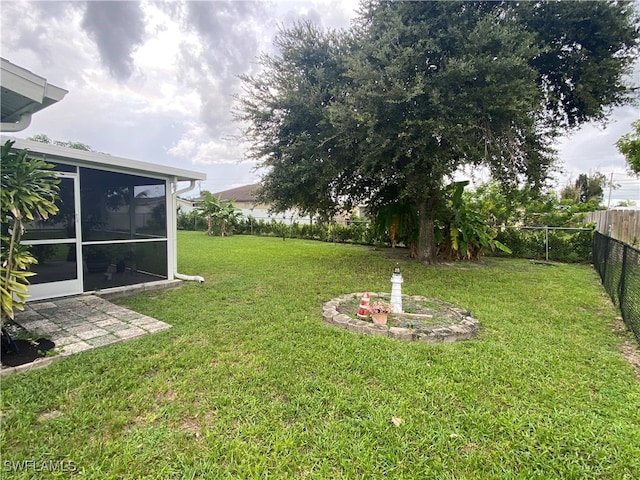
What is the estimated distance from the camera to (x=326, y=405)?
2539 millimetres

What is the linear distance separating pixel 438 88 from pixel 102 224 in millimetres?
6843

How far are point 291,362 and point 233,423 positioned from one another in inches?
37.7

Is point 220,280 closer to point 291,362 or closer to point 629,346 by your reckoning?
point 291,362

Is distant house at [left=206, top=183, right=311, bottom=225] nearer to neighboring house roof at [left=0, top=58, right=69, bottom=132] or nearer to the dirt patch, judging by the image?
neighboring house roof at [left=0, top=58, right=69, bottom=132]

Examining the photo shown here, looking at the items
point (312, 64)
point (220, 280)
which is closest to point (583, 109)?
point (312, 64)

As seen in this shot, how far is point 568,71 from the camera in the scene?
776cm

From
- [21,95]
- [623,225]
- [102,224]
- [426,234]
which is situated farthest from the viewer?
[426,234]

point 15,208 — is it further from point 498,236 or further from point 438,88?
point 498,236

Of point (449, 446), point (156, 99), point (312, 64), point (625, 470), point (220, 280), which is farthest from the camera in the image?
point (156, 99)

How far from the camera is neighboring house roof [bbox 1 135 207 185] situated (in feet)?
14.6

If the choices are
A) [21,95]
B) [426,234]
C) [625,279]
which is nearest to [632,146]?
[426,234]

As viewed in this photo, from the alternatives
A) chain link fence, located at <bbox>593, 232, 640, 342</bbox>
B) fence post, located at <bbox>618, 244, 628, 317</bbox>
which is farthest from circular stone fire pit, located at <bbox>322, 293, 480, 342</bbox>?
fence post, located at <bbox>618, 244, 628, 317</bbox>

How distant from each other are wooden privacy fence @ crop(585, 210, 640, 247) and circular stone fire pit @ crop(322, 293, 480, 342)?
6.77m

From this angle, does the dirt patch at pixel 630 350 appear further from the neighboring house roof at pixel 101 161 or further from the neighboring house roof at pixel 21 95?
the neighboring house roof at pixel 101 161
